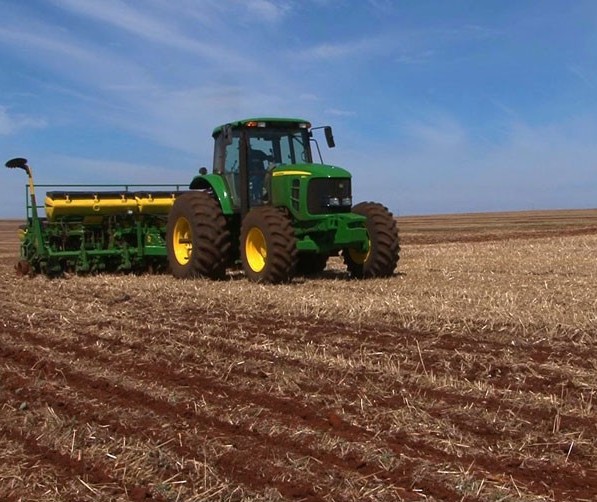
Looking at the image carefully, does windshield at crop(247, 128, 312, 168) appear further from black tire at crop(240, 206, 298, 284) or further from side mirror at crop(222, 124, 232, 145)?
black tire at crop(240, 206, 298, 284)

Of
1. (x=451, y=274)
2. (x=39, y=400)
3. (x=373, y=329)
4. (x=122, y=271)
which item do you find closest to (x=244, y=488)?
(x=39, y=400)

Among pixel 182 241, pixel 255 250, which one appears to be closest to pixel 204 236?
pixel 255 250

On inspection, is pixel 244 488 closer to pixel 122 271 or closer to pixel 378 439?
pixel 378 439

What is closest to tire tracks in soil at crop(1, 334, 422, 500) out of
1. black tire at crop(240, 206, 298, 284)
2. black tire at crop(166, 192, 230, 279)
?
black tire at crop(240, 206, 298, 284)

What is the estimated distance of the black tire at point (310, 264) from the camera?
1238 centimetres

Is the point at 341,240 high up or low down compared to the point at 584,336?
up

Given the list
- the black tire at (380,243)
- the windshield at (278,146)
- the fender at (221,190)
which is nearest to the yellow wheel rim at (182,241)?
the fender at (221,190)

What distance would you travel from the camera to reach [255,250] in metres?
11.0

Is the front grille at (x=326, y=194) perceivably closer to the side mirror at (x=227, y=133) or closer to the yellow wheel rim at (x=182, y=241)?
the side mirror at (x=227, y=133)

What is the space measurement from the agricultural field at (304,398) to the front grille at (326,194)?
6.97ft

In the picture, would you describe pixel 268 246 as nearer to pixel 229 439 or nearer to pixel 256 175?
pixel 256 175

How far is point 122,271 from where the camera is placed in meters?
13.6

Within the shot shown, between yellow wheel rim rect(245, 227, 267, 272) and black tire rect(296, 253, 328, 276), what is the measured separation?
1.50 m

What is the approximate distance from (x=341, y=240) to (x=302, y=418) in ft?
20.9
